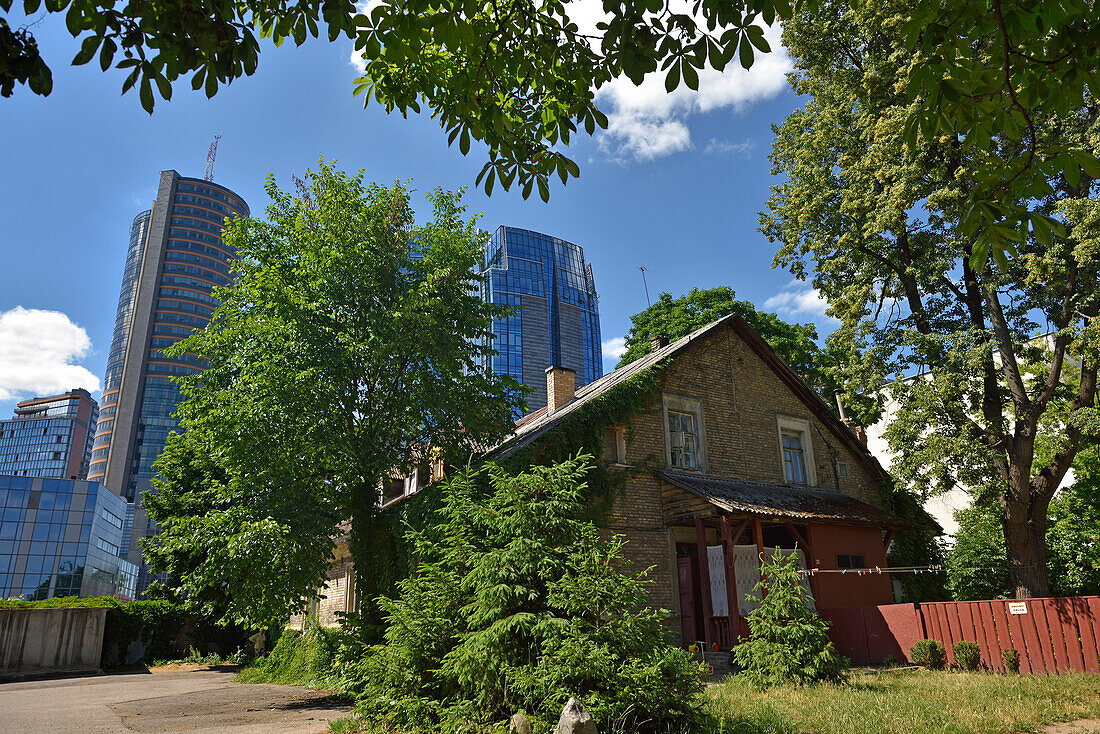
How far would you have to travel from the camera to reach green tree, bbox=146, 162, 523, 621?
14.7 meters

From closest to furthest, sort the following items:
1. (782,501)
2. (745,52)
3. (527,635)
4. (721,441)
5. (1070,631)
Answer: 1. (745,52)
2. (527,635)
3. (1070,631)
4. (782,501)
5. (721,441)

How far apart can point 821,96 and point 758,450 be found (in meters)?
11.0

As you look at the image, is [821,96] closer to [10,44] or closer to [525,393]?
[525,393]

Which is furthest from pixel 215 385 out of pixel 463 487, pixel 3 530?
pixel 3 530

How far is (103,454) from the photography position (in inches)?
5079

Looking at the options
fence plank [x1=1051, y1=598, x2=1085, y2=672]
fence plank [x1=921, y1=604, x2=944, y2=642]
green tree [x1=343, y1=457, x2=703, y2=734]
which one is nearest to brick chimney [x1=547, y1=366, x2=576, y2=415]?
fence plank [x1=921, y1=604, x2=944, y2=642]

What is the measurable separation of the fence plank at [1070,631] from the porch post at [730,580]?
20.0 ft

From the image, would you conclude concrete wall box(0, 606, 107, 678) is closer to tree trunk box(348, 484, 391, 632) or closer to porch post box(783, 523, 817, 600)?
tree trunk box(348, 484, 391, 632)

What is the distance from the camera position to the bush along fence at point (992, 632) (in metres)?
11.9

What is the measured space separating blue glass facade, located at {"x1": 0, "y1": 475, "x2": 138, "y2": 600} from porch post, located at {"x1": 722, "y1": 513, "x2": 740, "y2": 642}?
89.3 meters

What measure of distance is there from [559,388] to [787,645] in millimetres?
11653

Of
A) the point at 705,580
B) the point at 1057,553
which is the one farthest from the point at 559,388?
the point at 1057,553

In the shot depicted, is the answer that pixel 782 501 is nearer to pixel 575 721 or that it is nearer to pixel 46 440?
pixel 575 721

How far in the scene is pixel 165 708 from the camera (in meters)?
12.6
